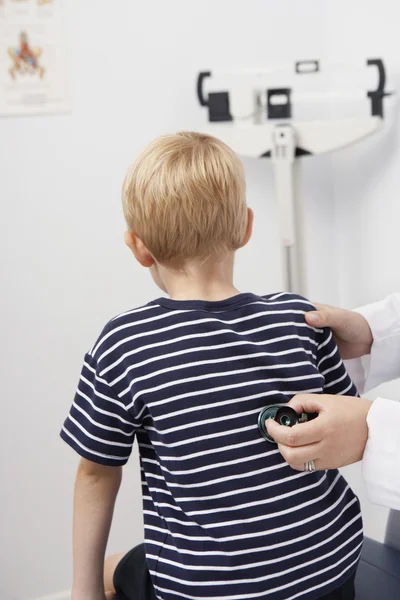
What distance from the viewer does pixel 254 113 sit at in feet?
5.85

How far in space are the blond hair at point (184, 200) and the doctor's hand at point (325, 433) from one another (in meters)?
0.26

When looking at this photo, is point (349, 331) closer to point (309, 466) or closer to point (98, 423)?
point (309, 466)

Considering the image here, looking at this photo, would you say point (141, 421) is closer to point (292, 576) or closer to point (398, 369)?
point (292, 576)

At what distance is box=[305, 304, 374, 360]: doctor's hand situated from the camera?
115 centimetres

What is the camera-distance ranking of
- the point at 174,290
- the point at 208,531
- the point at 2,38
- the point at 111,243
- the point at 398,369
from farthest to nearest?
the point at 111,243 → the point at 2,38 → the point at 398,369 → the point at 174,290 → the point at 208,531

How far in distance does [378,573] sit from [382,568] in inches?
0.8

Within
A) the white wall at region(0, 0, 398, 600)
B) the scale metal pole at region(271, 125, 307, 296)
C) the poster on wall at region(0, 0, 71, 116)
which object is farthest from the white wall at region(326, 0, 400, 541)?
the poster on wall at region(0, 0, 71, 116)

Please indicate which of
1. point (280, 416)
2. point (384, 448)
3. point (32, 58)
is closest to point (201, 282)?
point (280, 416)

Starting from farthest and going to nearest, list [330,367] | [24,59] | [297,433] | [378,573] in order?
[24,59] → [378,573] → [330,367] → [297,433]

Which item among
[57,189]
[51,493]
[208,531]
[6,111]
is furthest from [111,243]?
[208,531]

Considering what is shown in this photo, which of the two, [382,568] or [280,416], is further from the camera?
[382,568]

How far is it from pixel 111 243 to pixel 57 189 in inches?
7.6

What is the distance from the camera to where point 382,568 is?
4.03 feet

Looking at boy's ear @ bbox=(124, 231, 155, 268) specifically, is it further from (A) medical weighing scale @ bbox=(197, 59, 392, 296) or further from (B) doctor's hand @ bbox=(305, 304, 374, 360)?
(A) medical weighing scale @ bbox=(197, 59, 392, 296)
